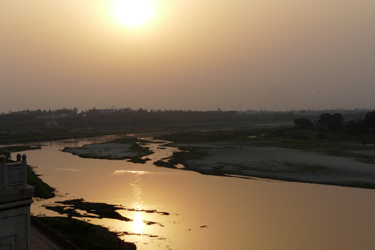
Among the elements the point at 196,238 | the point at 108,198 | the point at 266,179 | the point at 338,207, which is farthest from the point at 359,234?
the point at 108,198

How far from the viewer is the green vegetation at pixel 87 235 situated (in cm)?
1413

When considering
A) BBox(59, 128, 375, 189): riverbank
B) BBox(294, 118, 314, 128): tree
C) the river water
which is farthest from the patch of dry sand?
BBox(294, 118, 314, 128): tree

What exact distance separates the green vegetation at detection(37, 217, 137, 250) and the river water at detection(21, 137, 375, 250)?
0.95 m

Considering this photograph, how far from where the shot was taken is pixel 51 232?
1400cm

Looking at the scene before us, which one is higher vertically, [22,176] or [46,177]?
[22,176]

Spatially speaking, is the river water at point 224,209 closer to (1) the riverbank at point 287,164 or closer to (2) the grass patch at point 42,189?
(2) the grass patch at point 42,189

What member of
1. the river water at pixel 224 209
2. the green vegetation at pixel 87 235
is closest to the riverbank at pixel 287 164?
the river water at pixel 224 209

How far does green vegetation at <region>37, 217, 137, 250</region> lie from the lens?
14.1 metres

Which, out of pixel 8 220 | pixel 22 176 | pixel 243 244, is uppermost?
pixel 22 176

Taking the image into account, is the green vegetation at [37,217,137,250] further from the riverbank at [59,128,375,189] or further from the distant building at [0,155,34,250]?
the riverbank at [59,128,375,189]

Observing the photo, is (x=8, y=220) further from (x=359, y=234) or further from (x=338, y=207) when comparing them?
(x=338, y=207)

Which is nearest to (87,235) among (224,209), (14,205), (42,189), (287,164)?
(14,205)

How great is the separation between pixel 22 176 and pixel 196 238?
10114mm

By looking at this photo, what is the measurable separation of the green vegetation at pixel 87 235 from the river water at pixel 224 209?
3.11ft
